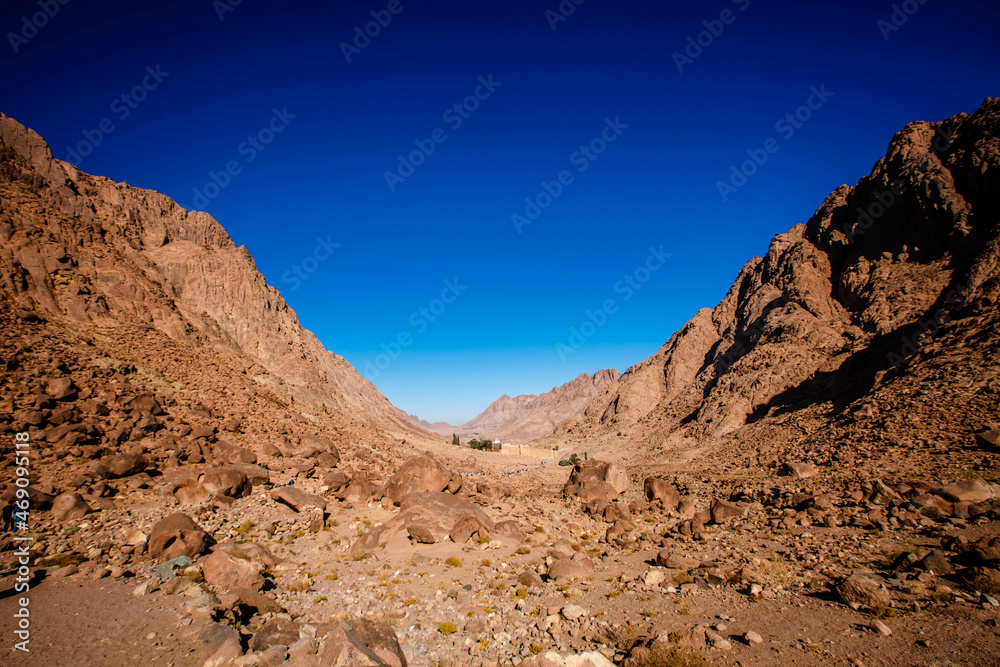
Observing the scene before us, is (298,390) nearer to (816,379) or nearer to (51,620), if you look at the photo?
(51,620)

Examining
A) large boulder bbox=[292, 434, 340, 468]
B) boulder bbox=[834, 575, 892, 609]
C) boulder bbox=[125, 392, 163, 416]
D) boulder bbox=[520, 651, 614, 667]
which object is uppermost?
boulder bbox=[125, 392, 163, 416]

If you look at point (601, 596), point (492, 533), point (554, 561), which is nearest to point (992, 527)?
point (601, 596)

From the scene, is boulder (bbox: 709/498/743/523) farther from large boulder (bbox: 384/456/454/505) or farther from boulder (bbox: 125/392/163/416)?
boulder (bbox: 125/392/163/416)

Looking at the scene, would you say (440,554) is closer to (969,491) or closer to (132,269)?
(969,491)

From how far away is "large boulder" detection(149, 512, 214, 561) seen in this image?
36.8 feet

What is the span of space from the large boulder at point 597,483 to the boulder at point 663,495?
2.82m

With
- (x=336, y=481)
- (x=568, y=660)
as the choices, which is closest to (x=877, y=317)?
(x=568, y=660)

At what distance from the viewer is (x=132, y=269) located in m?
35.0

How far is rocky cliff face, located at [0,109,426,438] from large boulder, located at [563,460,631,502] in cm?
3111

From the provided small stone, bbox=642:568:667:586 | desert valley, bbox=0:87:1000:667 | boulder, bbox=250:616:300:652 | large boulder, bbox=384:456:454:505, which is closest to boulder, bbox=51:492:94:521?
desert valley, bbox=0:87:1000:667

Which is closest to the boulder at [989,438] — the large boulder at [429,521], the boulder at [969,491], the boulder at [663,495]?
the boulder at [969,491]

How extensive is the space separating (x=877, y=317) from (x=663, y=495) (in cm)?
3286

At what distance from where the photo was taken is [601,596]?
11.4 metres

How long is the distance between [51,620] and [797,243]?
7328cm
